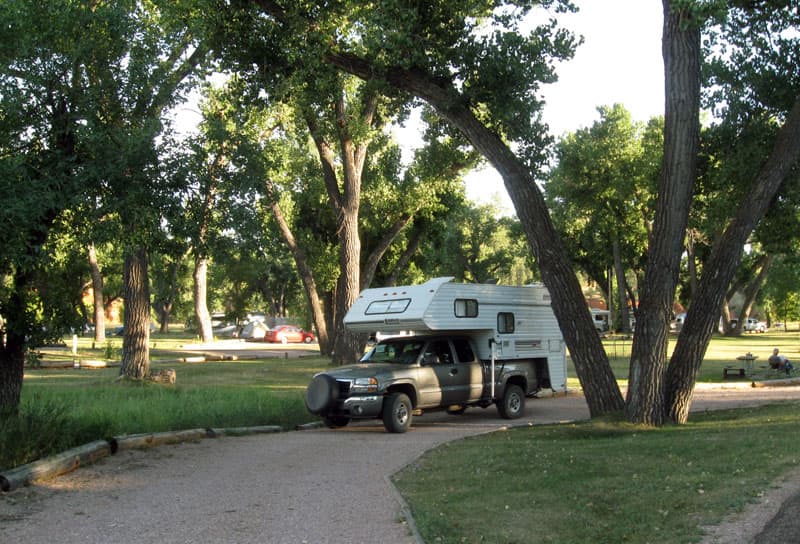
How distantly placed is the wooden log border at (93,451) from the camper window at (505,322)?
17.2ft

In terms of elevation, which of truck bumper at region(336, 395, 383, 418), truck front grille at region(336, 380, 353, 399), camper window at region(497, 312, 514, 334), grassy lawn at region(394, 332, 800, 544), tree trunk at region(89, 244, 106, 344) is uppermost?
tree trunk at region(89, 244, 106, 344)

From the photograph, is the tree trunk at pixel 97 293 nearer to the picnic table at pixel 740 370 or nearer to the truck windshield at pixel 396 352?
the truck windshield at pixel 396 352

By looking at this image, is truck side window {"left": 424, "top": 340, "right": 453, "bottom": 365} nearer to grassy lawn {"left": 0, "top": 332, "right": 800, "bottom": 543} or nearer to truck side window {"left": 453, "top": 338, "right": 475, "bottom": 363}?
truck side window {"left": 453, "top": 338, "right": 475, "bottom": 363}

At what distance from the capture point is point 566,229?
182 ft

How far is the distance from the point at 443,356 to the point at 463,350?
2.27ft

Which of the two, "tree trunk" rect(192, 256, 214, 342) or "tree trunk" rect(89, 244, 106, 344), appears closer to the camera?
"tree trunk" rect(192, 256, 214, 342)

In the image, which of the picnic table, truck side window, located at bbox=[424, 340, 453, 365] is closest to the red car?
the picnic table

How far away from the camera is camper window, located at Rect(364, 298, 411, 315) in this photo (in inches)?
614

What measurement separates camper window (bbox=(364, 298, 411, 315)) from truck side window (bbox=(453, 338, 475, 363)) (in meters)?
1.43

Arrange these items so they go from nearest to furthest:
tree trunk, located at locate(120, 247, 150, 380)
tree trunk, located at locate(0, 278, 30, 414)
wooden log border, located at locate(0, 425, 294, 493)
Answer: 1. wooden log border, located at locate(0, 425, 294, 493)
2. tree trunk, located at locate(0, 278, 30, 414)
3. tree trunk, located at locate(120, 247, 150, 380)

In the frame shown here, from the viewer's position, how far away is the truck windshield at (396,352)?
15281 millimetres

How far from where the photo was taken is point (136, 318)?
21.7m

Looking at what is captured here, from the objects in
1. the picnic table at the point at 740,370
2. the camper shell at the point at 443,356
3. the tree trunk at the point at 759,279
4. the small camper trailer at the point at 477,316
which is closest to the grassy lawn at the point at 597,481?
the camper shell at the point at 443,356

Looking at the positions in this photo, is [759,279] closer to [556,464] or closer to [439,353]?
[439,353]
